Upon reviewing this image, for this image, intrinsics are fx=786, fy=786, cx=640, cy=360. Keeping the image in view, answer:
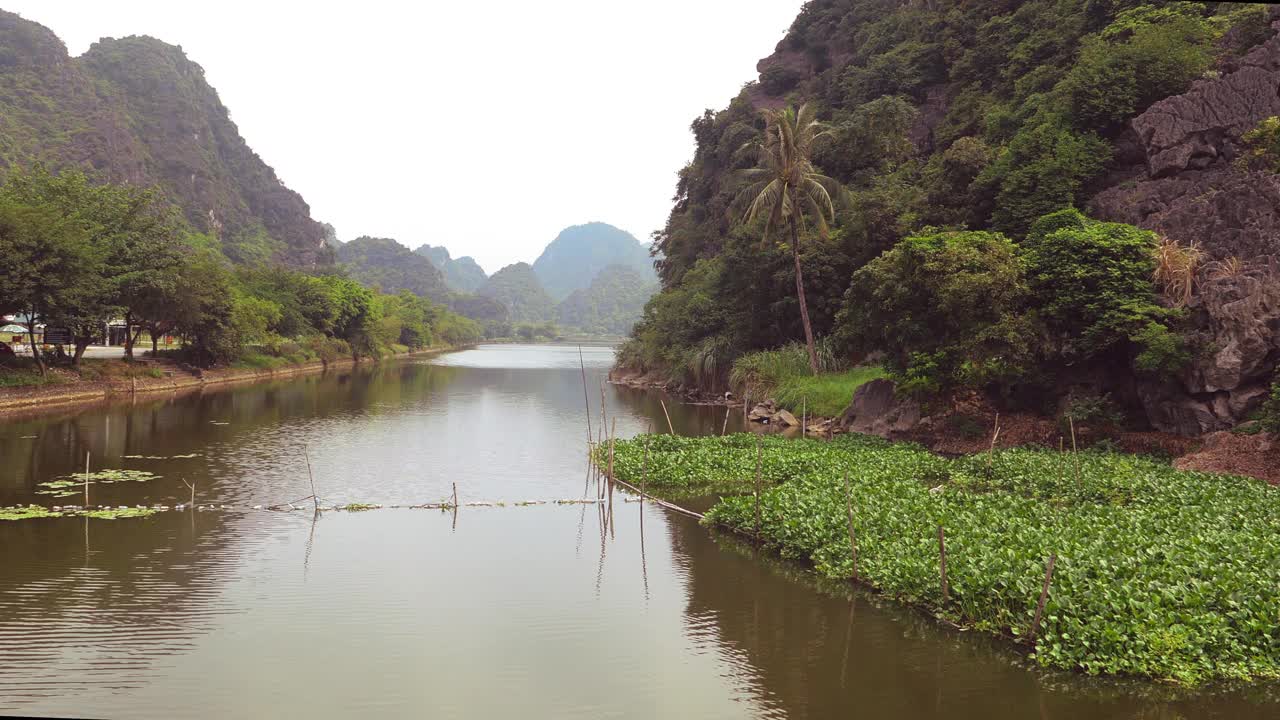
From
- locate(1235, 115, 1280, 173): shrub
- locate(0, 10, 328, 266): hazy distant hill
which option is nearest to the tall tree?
locate(1235, 115, 1280, 173): shrub

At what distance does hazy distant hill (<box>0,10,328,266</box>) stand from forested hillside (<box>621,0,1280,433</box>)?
90898mm

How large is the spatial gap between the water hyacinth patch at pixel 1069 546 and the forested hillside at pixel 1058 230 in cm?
406

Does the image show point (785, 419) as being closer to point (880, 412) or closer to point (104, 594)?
point (880, 412)

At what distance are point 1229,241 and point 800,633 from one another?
20.1 metres

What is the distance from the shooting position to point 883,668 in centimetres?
1081

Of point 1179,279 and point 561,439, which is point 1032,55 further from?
point 561,439

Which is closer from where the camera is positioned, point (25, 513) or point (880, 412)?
point (25, 513)

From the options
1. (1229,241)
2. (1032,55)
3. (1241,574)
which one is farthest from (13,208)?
(1032,55)

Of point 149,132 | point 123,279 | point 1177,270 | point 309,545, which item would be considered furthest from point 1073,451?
point 149,132

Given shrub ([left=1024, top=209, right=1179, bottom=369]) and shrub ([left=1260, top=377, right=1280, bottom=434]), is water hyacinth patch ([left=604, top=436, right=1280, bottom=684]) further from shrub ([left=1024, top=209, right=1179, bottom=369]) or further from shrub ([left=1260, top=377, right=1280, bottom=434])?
shrub ([left=1024, top=209, right=1179, bottom=369])

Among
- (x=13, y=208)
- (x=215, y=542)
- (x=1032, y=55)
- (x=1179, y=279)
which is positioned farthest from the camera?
(x=1032, y=55)

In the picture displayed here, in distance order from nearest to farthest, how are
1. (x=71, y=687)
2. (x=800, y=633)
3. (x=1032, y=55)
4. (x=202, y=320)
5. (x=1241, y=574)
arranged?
(x=71, y=687) < (x=1241, y=574) < (x=800, y=633) < (x=1032, y=55) < (x=202, y=320)

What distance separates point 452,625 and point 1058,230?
22724mm

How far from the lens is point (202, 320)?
161 ft
